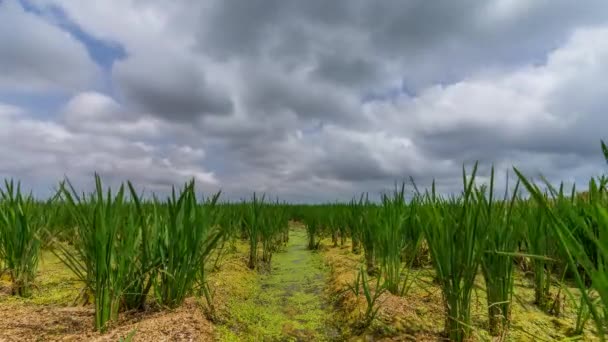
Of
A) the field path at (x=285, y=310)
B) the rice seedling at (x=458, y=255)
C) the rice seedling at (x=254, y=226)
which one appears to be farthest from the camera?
the rice seedling at (x=254, y=226)

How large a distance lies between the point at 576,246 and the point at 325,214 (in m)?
6.69

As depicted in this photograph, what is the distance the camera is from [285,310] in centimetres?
274

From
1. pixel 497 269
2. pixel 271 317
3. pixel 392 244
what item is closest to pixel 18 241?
pixel 271 317

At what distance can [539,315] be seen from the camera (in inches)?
90.0

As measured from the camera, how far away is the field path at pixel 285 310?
7.34ft

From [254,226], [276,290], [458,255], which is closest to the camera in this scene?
[458,255]

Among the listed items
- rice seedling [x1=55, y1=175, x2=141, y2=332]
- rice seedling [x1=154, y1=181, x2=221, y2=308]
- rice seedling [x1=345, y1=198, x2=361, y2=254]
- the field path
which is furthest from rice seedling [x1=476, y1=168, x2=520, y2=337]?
rice seedling [x1=345, y1=198, x2=361, y2=254]

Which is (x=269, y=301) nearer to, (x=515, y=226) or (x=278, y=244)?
(x=515, y=226)

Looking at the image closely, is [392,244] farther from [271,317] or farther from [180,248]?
[180,248]

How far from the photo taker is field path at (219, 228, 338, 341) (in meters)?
2.24

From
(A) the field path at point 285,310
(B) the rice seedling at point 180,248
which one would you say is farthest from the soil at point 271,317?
(B) the rice seedling at point 180,248

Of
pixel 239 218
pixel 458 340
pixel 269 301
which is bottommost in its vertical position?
pixel 269 301

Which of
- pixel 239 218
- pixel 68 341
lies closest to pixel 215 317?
pixel 68 341

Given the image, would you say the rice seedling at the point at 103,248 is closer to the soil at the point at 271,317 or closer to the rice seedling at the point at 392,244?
the soil at the point at 271,317
